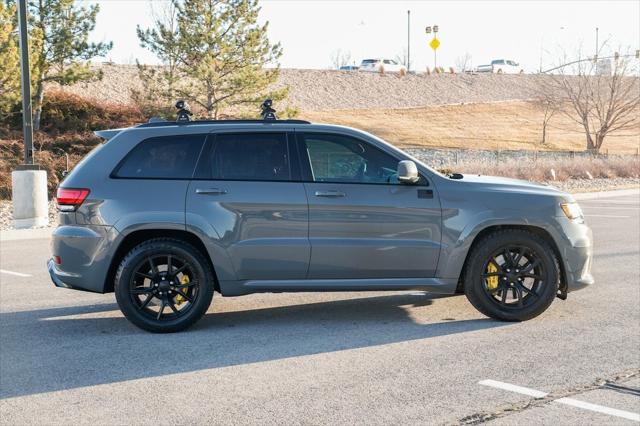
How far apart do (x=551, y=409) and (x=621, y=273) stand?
5829mm

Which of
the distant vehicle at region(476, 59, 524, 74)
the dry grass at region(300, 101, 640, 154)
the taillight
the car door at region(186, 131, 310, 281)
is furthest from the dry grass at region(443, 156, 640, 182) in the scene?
the distant vehicle at region(476, 59, 524, 74)

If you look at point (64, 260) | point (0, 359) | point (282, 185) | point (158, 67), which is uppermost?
point (158, 67)

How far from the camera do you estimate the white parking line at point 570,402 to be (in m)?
5.09

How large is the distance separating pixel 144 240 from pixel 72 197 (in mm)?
735

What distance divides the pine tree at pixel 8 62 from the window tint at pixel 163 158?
2218 cm

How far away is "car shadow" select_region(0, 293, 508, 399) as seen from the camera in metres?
6.17

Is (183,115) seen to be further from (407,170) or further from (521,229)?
(521,229)

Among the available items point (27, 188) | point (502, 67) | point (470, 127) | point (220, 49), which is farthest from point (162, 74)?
point (502, 67)

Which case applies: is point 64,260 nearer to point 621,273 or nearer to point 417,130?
point 621,273

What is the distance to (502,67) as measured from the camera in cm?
10981

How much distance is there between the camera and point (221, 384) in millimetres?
5797

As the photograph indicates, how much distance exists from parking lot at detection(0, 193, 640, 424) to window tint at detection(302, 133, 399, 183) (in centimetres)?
136

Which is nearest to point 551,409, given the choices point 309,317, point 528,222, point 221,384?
point 221,384

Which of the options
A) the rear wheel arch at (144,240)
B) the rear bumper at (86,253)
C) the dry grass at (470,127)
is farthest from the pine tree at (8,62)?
the dry grass at (470,127)
